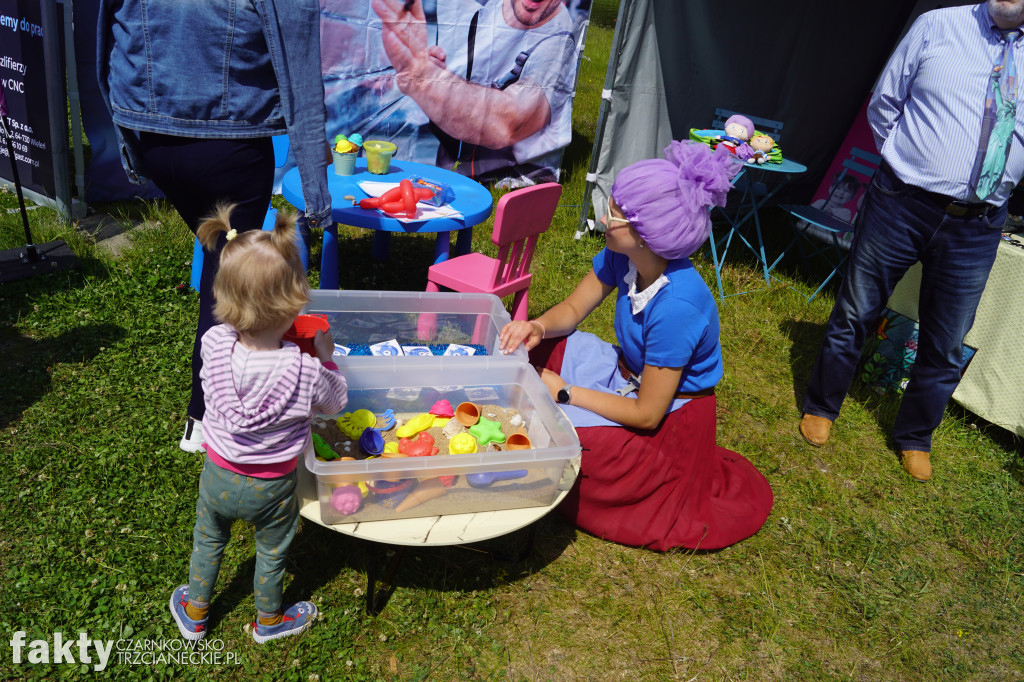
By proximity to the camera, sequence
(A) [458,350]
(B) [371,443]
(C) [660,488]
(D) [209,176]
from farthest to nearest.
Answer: (A) [458,350] < (C) [660,488] < (D) [209,176] < (B) [371,443]

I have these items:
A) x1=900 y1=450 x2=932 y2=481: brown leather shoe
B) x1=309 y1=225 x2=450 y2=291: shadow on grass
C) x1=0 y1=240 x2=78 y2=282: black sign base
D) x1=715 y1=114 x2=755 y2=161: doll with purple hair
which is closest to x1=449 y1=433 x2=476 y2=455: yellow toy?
x1=309 y1=225 x2=450 y2=291: shadow on grass

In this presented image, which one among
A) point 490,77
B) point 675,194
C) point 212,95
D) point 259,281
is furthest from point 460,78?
point 259,281

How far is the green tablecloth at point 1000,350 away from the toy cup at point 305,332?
3683 mm

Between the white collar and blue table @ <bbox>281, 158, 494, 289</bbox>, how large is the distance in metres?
1.32

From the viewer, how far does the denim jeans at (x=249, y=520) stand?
202cm

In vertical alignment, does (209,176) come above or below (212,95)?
below

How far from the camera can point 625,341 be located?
2.87 m

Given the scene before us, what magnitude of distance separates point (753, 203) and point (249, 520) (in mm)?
4457

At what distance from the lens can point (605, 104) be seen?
5.49m

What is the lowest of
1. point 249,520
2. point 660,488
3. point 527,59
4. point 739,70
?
point 660,488

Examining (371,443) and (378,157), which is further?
(378,157)

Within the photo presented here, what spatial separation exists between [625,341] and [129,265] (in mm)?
3241

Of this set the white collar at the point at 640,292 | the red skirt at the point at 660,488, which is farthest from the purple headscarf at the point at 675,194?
the red skirt at the point at 660,488

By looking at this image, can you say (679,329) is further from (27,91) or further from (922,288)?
(27,91)
